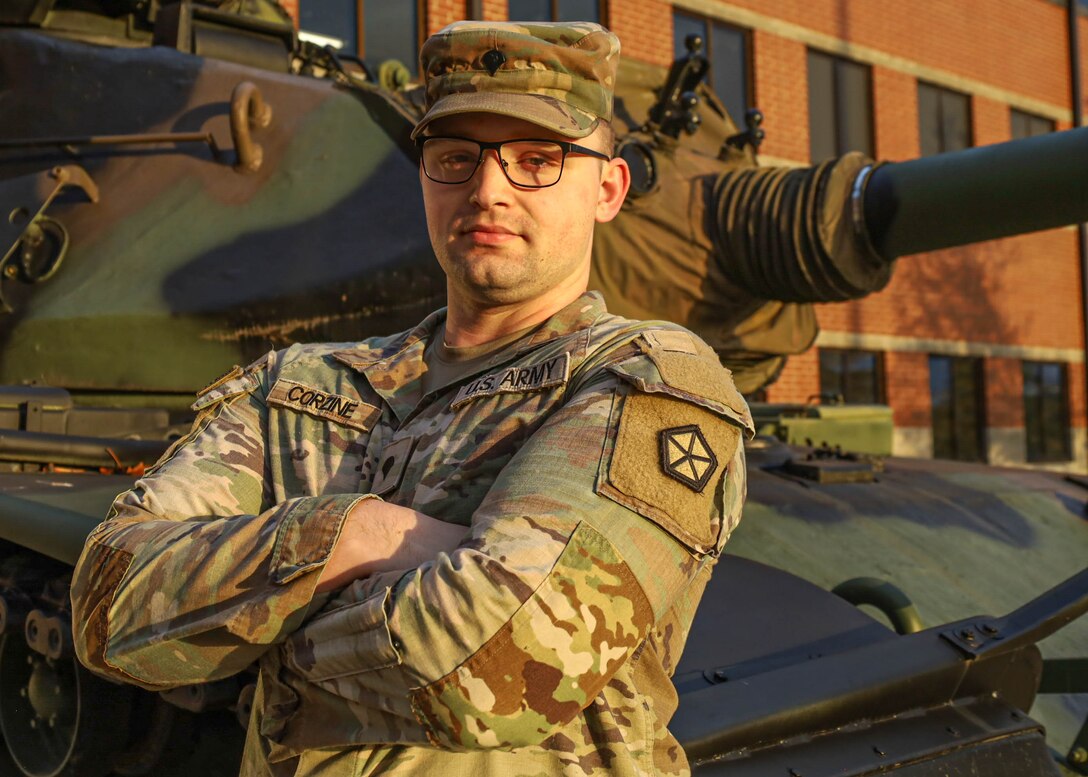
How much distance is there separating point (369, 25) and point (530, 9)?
1.78 m

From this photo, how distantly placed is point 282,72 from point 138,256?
1068 millimetres

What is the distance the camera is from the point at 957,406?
15.0 m

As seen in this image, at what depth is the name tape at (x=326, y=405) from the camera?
182 cm

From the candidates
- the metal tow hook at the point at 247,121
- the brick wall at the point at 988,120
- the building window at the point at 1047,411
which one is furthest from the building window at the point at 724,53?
the metal tow hook at the point at 247,121

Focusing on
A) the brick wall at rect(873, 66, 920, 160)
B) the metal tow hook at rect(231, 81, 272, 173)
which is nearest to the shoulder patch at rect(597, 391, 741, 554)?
the metal tow hook at rect(231, 81, 272, 173)

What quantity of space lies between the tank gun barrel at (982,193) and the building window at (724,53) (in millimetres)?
8981

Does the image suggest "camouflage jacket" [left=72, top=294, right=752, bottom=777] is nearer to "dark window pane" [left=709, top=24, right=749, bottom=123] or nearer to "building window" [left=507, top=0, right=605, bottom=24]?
"building window" [left=507, top=0, right=605, bottom=24]

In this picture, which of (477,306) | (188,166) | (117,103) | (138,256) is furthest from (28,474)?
(477,306)

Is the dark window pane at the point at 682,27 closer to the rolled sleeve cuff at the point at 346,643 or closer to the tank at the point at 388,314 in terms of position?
the tank at the point at 388,314

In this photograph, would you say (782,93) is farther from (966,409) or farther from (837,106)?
(966,409)

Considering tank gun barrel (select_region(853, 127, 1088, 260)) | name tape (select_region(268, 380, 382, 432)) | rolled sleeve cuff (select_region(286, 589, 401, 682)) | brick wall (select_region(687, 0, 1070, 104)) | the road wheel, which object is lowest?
the road wheel

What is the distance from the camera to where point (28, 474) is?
2.99 metres

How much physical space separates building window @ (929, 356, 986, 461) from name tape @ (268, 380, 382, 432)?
1375cm

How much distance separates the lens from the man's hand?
1.47m
